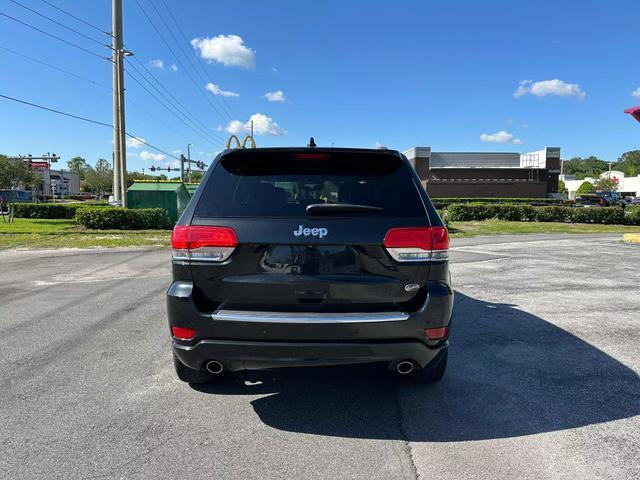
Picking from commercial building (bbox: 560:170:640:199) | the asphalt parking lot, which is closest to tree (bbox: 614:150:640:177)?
commercial building (bbox: 560:170:640:199)

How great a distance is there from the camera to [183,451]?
8.88 ft

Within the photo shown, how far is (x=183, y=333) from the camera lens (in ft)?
9.45

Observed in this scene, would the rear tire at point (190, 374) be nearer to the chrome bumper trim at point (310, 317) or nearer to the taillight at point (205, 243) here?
the chrome bumper trim at point (310, 317)

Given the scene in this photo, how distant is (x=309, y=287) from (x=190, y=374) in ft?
4.45

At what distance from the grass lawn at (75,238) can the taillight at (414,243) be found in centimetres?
1271

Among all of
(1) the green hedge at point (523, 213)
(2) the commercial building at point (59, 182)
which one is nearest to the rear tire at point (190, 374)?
(1) the green hedge at point (523, 213)

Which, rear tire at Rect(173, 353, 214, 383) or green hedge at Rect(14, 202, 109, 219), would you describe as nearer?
rear tire at Rect(173, 353, 214, 383)

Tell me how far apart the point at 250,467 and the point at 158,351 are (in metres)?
2.31

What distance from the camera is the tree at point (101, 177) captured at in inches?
3716

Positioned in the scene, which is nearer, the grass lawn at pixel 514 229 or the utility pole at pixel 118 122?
the grass lawn at pixel 514 229

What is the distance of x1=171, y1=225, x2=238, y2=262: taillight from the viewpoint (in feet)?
9.25

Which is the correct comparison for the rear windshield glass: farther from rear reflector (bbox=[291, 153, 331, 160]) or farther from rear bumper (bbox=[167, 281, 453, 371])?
rear bumper (bbox=[167, 281, 453, 371])

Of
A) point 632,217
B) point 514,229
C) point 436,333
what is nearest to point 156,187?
point 514,229

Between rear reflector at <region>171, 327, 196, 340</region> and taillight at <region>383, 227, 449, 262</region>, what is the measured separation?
4.47 ft
